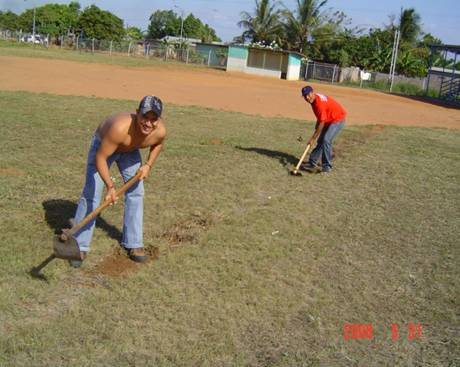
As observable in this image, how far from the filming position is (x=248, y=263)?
486 centimetres

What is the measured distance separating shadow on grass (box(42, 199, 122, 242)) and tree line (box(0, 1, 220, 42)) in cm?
6439

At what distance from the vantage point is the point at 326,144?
8.57 metres

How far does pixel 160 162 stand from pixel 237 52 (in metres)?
39.4

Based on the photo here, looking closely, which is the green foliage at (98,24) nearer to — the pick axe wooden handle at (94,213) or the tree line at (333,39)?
the tree line at (333,39)

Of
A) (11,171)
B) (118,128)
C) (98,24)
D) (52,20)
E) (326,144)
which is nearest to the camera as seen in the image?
(118,128)

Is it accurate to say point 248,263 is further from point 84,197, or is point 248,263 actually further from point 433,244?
point 433,244

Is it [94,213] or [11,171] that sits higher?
[94,213]

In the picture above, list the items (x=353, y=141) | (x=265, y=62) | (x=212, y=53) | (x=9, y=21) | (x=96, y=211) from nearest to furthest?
(x=96, y=211)
(x=353, y=141)
(x=265, y=62)
(x=212, y=53)
(x=9, y=21)

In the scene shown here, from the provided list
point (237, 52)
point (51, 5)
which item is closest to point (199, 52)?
point (237, 52)

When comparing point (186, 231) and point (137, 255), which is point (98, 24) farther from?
point (137, 255)

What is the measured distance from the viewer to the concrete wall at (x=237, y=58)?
45969 millimetres

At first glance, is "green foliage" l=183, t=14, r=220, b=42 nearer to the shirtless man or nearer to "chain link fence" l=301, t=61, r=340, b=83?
"chain link fence" l=301, t=61, r=340, b=83

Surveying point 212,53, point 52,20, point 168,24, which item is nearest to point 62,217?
point 212,53

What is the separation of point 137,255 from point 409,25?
5806 cm
